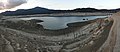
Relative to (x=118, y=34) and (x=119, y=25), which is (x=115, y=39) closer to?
(x=118, y=34)

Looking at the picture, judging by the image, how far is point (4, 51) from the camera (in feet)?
210

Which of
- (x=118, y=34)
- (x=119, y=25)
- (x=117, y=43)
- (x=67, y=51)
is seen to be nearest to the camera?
(x=117, y=43)

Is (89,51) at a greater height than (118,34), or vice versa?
(118,34)

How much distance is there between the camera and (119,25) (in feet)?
241

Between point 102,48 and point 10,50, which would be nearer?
point 102,48

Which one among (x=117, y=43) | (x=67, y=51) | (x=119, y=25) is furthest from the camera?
(x=67, y=51)

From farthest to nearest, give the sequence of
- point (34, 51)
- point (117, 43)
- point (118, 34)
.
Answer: point (34, 51)
point (118, 34)
point (117, 43)

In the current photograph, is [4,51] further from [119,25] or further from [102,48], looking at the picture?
[119,25]

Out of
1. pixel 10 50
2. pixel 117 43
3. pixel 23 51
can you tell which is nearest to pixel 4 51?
pixel 10 50

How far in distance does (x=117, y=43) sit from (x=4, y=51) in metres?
21.8

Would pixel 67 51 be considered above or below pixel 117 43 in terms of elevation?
below

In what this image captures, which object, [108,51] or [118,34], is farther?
[118,34]

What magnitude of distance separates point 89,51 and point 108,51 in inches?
570

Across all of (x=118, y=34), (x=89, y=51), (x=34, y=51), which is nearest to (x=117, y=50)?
(x=118, y=34)
